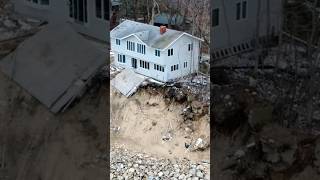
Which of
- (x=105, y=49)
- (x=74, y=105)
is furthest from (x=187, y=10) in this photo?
(x=74, y=105)

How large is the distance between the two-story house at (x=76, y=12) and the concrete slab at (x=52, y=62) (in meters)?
0.03

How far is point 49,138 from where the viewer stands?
344 cm

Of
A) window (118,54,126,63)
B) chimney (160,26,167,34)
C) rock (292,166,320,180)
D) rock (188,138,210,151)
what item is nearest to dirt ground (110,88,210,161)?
rock (188,138,210,151)

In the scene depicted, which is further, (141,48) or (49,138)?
(49,138)

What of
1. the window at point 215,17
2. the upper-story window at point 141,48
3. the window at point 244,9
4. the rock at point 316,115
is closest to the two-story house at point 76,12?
the upper-story window at point 141,48

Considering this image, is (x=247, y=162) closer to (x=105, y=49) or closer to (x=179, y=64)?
(x=179, y=64)

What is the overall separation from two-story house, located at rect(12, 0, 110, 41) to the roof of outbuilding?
0.17 ft

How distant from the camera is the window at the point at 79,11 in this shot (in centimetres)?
338

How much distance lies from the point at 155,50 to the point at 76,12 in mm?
328

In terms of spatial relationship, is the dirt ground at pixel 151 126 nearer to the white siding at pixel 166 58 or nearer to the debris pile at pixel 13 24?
the white siding at pixel 166 58

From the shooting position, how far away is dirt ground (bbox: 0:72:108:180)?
3.41 meters

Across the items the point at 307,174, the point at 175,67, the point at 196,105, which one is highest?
the point at 175,67

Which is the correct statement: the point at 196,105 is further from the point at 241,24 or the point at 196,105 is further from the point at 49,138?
the point at 49,138

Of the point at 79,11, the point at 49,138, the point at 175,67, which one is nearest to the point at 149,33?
the point at 175,67
